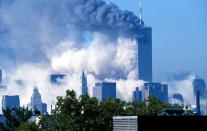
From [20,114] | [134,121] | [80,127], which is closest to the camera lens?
[134,121]

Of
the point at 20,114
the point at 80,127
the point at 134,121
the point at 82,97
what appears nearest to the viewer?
the point at 134,121

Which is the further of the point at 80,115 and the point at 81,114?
the point at 81,114

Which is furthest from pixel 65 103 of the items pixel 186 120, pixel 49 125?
pixel 186 120

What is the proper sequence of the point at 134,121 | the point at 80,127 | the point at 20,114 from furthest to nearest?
the point at 20,114
the point at 80,127
the point at 134,121

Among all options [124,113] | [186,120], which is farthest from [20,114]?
[186,120]

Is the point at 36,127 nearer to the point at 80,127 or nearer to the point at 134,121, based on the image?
the point at 80,127

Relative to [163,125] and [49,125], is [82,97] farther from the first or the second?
[163,125]

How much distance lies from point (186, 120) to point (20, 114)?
3610 inches

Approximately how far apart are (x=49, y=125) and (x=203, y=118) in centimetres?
5244

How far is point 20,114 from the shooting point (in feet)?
423

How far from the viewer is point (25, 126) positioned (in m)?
88.3

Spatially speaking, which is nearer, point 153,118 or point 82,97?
point 153,118

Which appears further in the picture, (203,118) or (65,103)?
(65,103)

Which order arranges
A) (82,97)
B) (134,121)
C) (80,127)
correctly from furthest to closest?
(82,97)
(80,127)
(134,121)
